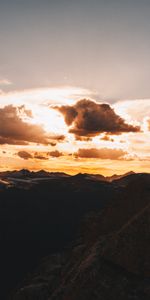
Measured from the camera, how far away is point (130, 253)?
25000 mm

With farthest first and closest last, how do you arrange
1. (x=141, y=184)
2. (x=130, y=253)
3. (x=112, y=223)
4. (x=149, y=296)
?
1. (x=141, y=184)
2. (x=112, y=223)
3. (x=130, y=253)
4. (x=149, y=296)

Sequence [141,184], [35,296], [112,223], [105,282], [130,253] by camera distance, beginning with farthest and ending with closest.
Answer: [141,184] < [112,223] < [35,296] < [130,253] < [105,282]

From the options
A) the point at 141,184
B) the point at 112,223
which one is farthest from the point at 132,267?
the point at 141,184

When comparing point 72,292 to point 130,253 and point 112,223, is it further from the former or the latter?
point 112,223

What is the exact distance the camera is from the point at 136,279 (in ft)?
77.3

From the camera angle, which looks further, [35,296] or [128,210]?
[128,210]

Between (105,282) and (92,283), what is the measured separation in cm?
91

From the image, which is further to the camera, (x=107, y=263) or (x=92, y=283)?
(x=107, y=263)

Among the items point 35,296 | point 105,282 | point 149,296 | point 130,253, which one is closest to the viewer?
point 149,296

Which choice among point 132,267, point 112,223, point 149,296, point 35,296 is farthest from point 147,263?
point 112,223

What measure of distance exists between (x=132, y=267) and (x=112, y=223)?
1049 inches

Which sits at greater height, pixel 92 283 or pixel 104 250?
pixel 104 250

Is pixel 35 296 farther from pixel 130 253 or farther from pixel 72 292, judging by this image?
pixel 130 253

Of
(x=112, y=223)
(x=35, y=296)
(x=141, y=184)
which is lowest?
(x=35, y=296)
